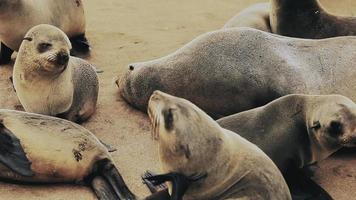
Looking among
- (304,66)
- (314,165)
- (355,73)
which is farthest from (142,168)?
(355,73)

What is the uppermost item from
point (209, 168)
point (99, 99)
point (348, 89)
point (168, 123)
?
point (168, 123)

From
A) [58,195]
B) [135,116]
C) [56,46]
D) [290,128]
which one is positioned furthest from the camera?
[135,116]

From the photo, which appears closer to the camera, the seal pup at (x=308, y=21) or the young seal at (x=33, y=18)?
the young seal at (x=33, y=18)

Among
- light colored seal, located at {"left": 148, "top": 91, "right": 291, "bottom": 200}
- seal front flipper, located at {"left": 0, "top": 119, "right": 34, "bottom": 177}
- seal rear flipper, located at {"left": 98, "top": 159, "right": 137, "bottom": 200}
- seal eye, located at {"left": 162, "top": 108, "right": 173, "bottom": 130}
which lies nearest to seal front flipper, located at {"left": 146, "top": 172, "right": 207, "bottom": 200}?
light colored seal, located at {"left": 148, "top": 91, "right": 291, "bottom": 200}

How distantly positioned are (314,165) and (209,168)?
1475 millimetres

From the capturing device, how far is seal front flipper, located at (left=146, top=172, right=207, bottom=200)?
312 centimetres

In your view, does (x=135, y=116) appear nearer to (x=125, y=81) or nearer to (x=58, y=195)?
(x=125, y=81)

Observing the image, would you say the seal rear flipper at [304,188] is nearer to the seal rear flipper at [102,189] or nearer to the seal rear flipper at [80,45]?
the seal rear flipper at [102,189]

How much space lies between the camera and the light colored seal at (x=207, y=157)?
10.2ft

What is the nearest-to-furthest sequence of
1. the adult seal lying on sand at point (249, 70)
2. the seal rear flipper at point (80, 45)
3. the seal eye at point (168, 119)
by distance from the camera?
1. the seal eye at point (168, 119)
2. the adult seal lying on sand at point (249, 70)
3. the seal rear flipper at point (80, 45)

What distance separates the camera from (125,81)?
531cm

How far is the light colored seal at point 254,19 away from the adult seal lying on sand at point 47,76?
1.85 metres

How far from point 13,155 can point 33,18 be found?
6.60 feet

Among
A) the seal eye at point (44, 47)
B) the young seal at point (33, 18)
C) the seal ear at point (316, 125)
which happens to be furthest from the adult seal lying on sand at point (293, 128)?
the young seal at point (33, 18)
